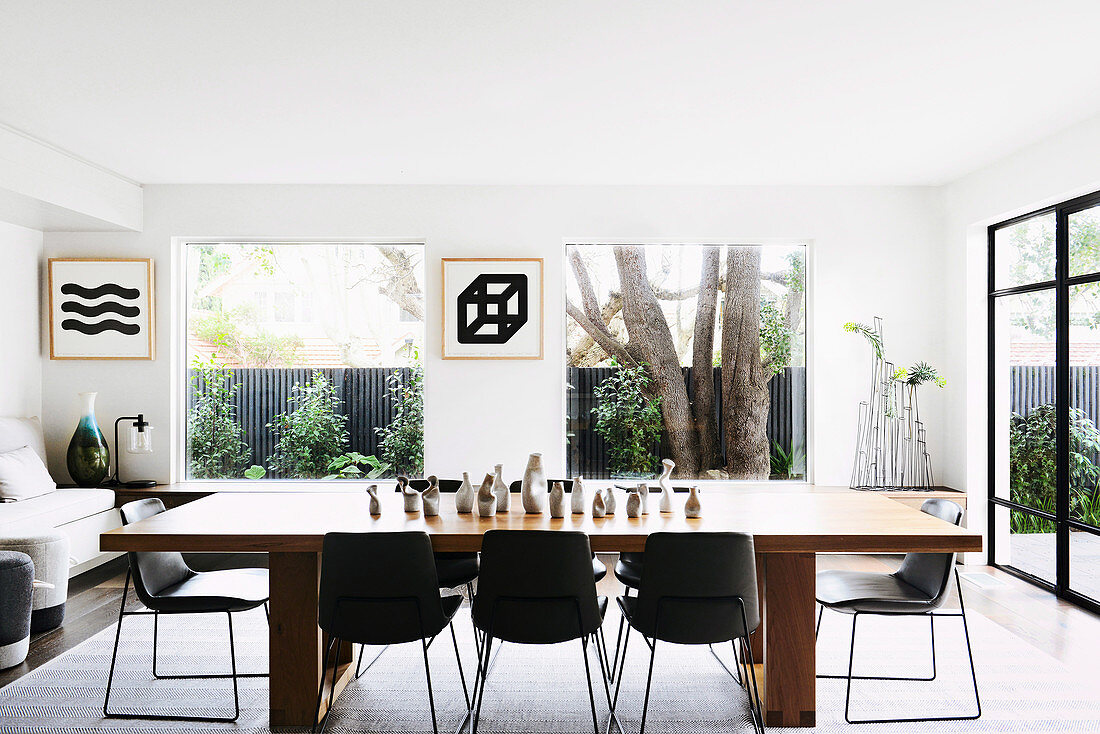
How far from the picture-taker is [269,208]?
5.48m

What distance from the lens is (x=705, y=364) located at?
5.55 meters

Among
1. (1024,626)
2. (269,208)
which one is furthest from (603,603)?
(269,208)

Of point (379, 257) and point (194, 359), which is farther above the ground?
point (379, 257)

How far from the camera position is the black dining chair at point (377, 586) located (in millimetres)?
2574

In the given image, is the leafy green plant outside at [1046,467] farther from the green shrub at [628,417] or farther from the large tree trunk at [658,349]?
the green shrub at [628,417]

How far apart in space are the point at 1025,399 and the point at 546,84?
3724 millimetres

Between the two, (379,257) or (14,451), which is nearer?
(14,451)

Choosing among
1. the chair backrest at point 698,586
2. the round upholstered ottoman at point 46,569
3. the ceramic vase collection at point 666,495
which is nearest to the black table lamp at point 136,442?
the round upholstered ottoman at point 46,569

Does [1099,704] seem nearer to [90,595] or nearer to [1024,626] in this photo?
[1024,626]

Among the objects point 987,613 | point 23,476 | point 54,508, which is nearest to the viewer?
point 987,613

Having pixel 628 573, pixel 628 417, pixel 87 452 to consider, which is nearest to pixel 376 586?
pixel 628 573

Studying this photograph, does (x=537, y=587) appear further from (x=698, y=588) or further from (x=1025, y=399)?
(x=1025, y=399)

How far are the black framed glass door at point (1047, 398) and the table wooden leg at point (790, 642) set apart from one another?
2.48m

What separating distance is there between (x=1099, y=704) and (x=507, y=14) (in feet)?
12.0
